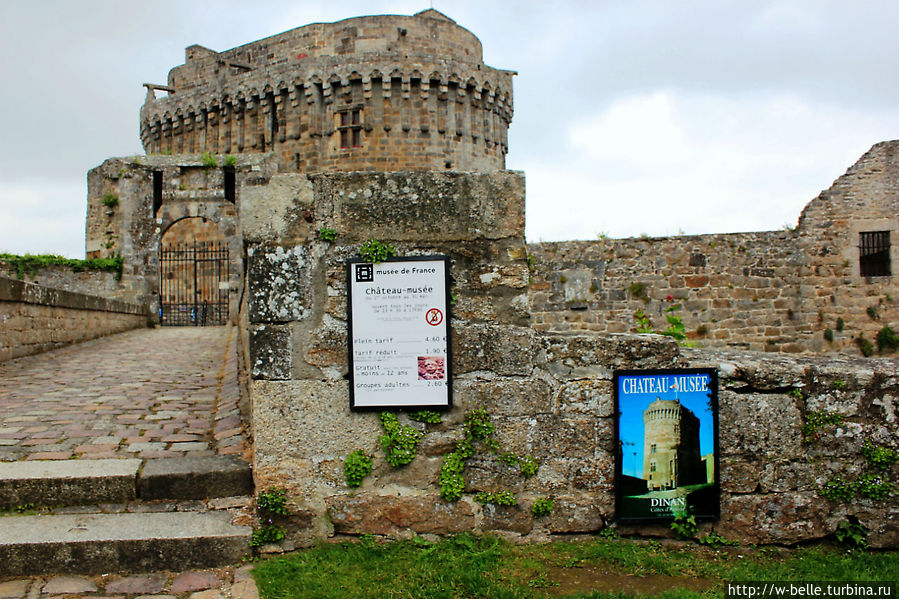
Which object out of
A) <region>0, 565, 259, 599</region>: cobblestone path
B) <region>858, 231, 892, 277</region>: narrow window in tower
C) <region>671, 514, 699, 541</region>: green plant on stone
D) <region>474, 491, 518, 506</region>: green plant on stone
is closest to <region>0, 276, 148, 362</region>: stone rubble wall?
<region>0, 565, 259, 599</region>: cobblestone path

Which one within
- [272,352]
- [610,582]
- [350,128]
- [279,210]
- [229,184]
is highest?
[350,128]

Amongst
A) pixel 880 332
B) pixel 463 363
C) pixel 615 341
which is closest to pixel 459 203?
pixel 463 363

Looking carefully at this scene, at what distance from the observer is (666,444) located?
3303mm

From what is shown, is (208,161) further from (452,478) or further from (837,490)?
(837,490)

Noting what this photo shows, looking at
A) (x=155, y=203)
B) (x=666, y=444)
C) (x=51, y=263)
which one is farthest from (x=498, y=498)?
(x=155, y=203)

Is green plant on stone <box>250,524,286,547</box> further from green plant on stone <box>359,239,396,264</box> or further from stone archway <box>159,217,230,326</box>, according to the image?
stone archway <box>159,217,230,326</box>

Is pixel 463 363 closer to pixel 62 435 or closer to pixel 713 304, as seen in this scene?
pixel 62 435

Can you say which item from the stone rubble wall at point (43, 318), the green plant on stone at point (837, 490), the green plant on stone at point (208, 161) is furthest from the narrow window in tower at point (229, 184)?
A: the green plant on stone at point (837, 490)

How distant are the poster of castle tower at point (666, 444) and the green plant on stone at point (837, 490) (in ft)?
1.86

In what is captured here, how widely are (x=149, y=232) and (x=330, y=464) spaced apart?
18305 mm

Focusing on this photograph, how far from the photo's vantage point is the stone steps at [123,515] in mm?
3018

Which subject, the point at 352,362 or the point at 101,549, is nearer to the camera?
the point at 101,549

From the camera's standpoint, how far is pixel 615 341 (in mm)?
3359

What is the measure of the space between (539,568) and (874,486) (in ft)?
5.99
